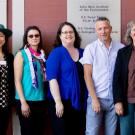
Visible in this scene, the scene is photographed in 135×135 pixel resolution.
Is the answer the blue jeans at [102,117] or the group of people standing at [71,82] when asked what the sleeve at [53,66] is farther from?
the blue jeans at [102,117]

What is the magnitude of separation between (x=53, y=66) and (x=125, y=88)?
71 cm

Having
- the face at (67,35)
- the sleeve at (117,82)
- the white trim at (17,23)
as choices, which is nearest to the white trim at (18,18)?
the white trim at (17,23)

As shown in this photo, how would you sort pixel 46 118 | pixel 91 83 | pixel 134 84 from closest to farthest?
pixel 134 84
pixel 91 83
pixel 46 118

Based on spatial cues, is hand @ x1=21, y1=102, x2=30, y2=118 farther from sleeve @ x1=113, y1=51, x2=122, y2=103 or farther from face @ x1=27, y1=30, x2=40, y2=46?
sleeve @ x1=113, y1=51, x2=122, y2=103

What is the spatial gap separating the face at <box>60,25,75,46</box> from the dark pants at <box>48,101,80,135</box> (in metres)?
0.60

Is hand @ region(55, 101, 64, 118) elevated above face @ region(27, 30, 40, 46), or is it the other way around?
face @ region(27, 30, 40, 46)

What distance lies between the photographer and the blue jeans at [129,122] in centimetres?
270

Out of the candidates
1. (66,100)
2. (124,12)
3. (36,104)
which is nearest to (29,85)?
(36,104)

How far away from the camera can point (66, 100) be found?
2986 mm

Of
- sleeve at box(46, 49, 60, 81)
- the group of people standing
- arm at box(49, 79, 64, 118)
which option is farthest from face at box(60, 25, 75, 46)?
arm at box(49, 79, 64, 118)

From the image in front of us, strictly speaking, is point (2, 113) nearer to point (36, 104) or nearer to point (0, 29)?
point (36, 104)

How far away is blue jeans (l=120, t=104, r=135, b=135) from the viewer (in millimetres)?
2696

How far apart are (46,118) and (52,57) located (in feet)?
2.79

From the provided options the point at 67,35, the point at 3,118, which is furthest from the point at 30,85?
the point at 67,35
